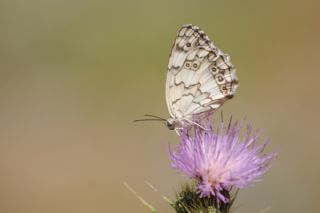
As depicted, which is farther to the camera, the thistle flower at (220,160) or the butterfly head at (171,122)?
the butterfly head at (171,122)

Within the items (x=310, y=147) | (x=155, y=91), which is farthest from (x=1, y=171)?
(x=310, y=147)

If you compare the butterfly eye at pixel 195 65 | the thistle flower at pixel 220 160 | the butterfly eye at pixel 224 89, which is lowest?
the thistle flower at pixel 220 160

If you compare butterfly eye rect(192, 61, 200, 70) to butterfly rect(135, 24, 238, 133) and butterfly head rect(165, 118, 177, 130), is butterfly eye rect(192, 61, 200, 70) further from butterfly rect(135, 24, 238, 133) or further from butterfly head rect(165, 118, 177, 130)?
butterfly head rect(165, 118, 177, 130)

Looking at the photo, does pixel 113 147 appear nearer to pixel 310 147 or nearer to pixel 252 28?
pixel 310 147

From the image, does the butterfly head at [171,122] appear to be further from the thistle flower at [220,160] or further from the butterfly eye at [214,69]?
the butterfly eye at [214,69]

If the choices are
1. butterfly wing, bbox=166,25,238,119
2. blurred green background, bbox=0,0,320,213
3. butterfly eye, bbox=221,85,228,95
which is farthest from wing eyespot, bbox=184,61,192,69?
blurred green background, bbox=0,0,320,213

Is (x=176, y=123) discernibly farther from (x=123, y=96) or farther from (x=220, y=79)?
(x=123, y=96)

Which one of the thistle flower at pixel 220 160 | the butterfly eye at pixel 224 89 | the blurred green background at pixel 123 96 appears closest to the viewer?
the thistle flower at pixel 220 160

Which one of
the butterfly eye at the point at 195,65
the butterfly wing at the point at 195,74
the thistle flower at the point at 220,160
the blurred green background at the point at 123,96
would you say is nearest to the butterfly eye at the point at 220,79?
the butterfly wing at the point at 195,74
